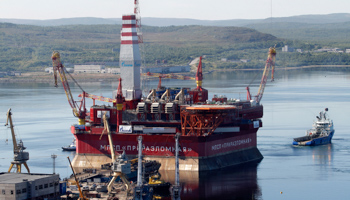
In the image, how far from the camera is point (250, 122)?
95.7m

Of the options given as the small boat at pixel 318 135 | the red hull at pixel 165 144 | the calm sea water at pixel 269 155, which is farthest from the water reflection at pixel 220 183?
the small boat at pixel 318 135

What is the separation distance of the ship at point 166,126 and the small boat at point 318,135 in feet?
46.0

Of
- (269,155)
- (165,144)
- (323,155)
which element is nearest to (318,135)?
(323,155)

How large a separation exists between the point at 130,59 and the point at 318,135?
31.1 metres

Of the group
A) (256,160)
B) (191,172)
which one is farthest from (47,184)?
(256,160)

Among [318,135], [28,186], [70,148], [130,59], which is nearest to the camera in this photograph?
[28,186]

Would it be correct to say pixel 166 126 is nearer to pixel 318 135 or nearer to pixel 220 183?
pixel 220 183

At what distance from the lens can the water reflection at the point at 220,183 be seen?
79.4 metres

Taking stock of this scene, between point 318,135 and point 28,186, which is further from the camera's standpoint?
point 318,135

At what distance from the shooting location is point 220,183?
84125 millimetres

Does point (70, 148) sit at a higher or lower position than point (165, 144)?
lower

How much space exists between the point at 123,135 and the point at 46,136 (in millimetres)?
26828

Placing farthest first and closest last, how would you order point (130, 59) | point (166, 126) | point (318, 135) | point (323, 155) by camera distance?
point (318, 135) < point (323, 155) < point (130, 59) < point (166, 126)

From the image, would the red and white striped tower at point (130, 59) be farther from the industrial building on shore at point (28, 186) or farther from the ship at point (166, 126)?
the industrial building on shore at point (28, 186)
